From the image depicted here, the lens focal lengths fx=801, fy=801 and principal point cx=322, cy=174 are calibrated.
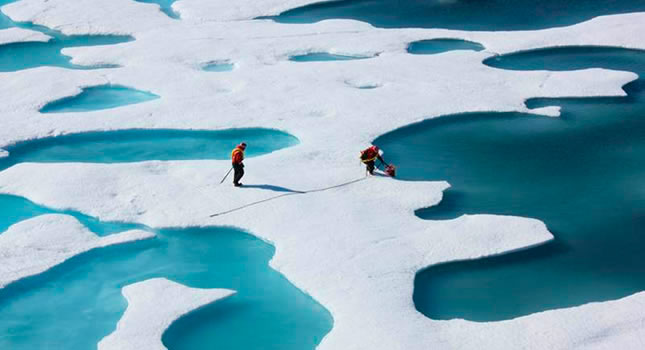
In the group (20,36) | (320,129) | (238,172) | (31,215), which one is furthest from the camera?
(20,36)

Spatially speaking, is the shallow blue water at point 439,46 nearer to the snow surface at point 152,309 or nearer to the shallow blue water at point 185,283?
the shallow blue water at point 185,283

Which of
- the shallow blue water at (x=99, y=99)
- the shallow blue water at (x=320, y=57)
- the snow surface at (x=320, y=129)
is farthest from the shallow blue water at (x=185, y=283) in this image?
the shallow blue water at (x=320, y=57)

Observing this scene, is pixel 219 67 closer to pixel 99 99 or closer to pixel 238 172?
pixel 99 99

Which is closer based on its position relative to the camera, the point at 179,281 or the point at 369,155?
the point at 179,281

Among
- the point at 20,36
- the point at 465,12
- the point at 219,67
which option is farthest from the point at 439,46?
the point at 20,36

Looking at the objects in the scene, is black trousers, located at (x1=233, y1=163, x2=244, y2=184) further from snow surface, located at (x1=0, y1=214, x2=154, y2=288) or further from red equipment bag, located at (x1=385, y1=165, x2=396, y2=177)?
red equipment bag, located at (x1=385, y1=165, x2=396, y2=177)

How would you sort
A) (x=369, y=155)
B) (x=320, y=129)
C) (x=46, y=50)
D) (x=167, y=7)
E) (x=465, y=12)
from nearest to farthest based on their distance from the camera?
(x=369, y=155), (x=320, y=129), (x=46, y=50), (x=465, y=12), (x=167, y=7)
